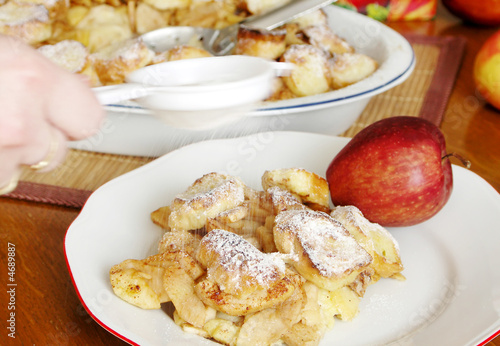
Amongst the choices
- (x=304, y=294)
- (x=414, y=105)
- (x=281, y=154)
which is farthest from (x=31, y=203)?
(x=414, y=105)

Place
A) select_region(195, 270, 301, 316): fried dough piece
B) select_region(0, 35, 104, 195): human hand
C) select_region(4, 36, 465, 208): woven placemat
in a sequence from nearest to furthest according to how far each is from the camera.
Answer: select_region(0, 35, 104, 195): human hand < select_region(195, 270, 301, 316): fried dough piece < select_region(4, 36, 465, 208): woven placemat

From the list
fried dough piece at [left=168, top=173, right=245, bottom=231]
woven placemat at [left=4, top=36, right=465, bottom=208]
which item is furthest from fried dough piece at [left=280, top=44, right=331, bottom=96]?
fried dough piece at [left=168, top=173, right=245, bottom=231]

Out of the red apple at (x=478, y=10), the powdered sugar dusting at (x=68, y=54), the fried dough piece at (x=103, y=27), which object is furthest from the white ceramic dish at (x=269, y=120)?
the red apple at (x=478, y=10)

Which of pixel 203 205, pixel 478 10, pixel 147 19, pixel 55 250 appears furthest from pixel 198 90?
pixel 478 10

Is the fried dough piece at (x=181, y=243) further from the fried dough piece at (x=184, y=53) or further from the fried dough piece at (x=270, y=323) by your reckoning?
the fried dough piece at (x=184, y=53)

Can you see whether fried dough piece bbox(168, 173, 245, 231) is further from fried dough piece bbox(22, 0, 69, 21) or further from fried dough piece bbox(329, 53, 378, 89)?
fried dough piece bbox(22, 0, 69, 21)
